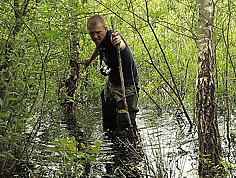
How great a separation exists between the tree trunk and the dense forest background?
157 mm

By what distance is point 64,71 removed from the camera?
5383 millimetres

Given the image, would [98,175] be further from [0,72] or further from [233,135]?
[233,135]

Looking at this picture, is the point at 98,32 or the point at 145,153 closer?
the point at 145,153

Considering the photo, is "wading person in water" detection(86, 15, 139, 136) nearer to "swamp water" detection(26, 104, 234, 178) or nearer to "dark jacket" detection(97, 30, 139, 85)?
"dark jacket" detection(97, 30, 139, 85)

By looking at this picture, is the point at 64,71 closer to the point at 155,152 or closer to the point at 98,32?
the point at 98,32

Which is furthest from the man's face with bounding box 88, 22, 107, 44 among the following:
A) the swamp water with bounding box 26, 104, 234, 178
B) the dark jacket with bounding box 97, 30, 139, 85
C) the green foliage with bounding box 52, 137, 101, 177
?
the green foliage with bounding box 52, 137, 101, 177

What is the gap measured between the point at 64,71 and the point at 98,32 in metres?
1.39

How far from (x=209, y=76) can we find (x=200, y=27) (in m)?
0.57

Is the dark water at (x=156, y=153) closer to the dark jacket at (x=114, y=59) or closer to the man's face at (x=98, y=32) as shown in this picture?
the dark jacket at (x=114, y=59)

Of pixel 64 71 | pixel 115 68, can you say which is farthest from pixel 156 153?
pixel 64 71

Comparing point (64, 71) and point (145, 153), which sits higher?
point (64, 71)

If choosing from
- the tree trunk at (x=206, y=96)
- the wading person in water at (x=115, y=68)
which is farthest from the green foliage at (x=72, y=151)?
the wading person in water at (x=115, y=68)

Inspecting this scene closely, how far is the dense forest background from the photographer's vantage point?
2728mm

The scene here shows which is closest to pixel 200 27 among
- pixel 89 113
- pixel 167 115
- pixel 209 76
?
pixel 209 76
